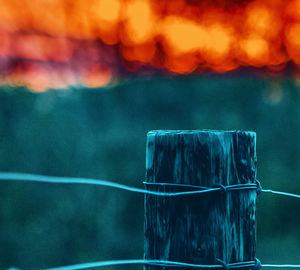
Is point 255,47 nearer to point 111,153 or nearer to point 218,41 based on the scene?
point 218,41

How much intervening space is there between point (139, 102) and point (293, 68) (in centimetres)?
365

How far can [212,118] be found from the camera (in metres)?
11.0

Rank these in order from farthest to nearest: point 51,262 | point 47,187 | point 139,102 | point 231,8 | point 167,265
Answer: point 231,8 < point 139,102 < point 47,187 < point 51,262 < point 167,265

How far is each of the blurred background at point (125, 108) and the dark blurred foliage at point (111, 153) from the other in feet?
0.08

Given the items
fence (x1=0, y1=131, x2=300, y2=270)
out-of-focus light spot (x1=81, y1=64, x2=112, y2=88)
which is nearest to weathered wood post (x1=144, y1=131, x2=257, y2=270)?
fence (x1=0, y1=131, x2=300, y2=270)

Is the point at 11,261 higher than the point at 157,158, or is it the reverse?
the point at 157,158

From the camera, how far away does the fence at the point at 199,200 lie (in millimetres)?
1348

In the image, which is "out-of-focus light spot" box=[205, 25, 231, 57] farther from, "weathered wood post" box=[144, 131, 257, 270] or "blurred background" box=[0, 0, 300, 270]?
"weathered wood post" box=[144, 131, 257, 270]

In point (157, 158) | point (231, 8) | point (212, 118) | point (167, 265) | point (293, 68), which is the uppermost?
point (231, 8)

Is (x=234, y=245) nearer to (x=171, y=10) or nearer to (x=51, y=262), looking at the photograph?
(x=51, y=262)

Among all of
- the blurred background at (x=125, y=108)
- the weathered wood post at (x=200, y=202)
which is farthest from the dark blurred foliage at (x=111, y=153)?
the weathered wood post at (x=200, y=202)

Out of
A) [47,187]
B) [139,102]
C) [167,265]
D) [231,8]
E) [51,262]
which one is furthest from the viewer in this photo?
[231,8]

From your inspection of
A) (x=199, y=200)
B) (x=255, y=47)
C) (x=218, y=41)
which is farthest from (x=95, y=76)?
(x=199, y=200)

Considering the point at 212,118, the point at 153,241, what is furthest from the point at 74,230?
the point at 153,241
